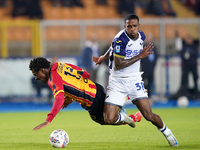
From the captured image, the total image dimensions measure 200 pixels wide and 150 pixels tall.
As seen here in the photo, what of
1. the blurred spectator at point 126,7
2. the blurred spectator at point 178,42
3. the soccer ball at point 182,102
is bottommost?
the soccer ball at point 182,102

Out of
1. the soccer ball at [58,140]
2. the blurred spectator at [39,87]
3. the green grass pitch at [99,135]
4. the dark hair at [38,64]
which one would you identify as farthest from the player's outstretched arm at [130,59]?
the blurred spectator at [39,87]

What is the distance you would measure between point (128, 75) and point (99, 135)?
1781 mm

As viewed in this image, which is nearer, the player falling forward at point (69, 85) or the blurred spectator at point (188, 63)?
the player falling forward at point (69, 85)

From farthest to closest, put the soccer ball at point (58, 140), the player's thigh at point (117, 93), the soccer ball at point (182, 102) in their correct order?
the soccer ball at point (182, 102), the player's thigh at point (117, 93), the soccer ball at point (58, 140)

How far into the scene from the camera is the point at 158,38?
16000mm

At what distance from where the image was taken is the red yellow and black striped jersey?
234 inches

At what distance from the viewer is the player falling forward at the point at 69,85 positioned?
5907 millimetres

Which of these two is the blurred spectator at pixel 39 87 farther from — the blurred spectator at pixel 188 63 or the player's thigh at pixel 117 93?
the player's thigh at pixel 117 93

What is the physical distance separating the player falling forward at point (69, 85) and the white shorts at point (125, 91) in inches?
8.7

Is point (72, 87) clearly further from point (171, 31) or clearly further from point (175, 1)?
point (175, 1)

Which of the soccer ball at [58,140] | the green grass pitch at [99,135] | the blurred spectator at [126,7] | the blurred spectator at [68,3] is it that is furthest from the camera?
the blurred spectator at [68,3]

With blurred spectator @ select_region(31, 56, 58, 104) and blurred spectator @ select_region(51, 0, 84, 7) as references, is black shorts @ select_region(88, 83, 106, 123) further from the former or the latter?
blurred spectator @ select_region(51, 0, 84, 7)

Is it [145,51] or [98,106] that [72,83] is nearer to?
[98,106]

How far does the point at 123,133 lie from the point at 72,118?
348 cm
